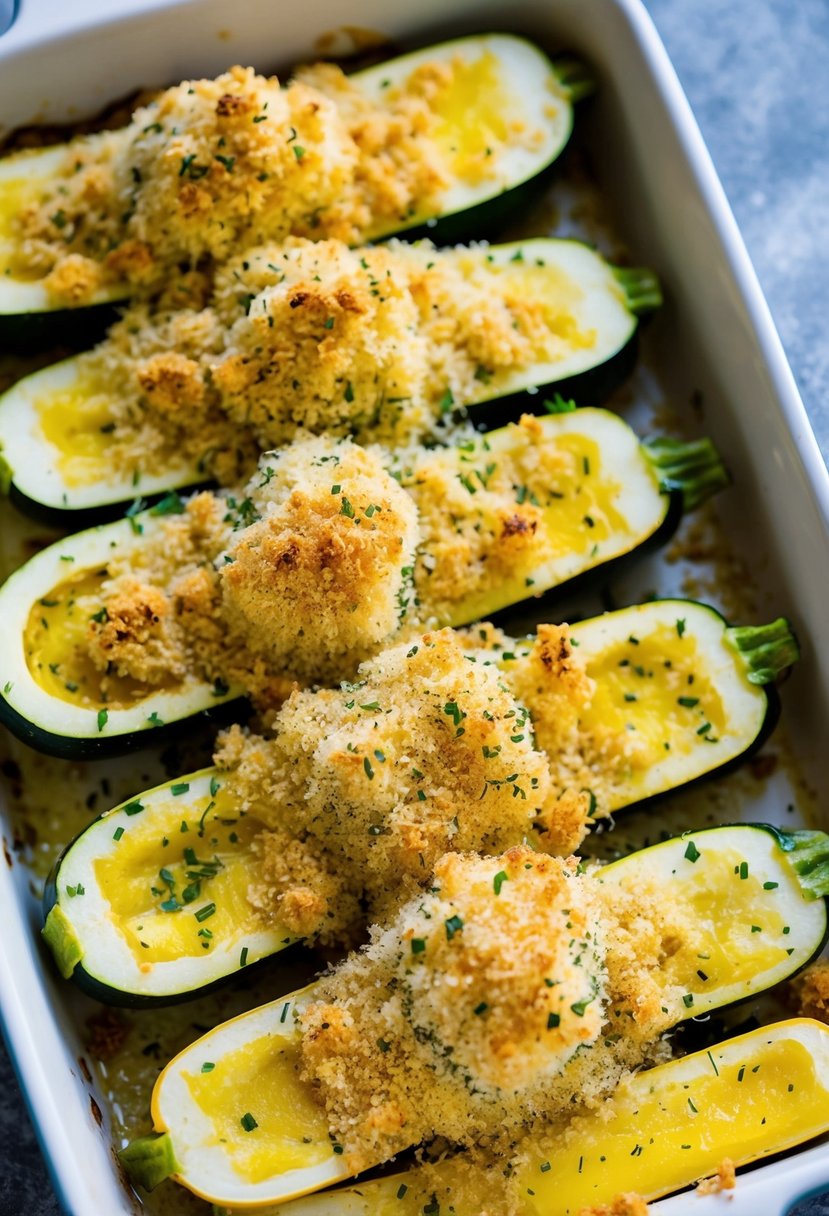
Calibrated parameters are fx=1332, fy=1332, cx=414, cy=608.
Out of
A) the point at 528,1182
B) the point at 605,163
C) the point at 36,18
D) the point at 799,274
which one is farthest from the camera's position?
the point at 799,274

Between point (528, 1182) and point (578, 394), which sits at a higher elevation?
point (578, 394)

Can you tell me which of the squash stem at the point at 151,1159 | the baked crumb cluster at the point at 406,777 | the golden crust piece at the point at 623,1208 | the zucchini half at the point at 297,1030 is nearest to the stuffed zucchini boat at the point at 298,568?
the baked crumb cluster at the point at 406,777

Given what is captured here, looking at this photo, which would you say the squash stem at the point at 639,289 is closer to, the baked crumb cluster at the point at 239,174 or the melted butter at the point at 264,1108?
the baked crumb cluster at the point at 239,174

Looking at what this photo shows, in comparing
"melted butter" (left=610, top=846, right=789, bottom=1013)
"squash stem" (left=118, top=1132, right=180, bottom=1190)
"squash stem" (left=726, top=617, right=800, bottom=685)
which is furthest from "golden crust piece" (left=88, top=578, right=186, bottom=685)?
"squash stem" (left=726, top=617, right=800, bottom=685)

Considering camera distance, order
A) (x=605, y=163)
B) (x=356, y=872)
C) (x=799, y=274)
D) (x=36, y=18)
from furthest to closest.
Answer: (x=799, y=274) < (x=605, y=163) < (x=36, y=18) < (x=356, y=872)

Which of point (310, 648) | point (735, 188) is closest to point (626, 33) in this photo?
point (735, 188)

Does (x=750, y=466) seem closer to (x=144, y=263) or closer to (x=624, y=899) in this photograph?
(x=624, y=899)

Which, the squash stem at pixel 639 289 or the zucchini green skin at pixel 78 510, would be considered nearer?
the zucchini green skin at pixel 78 510
